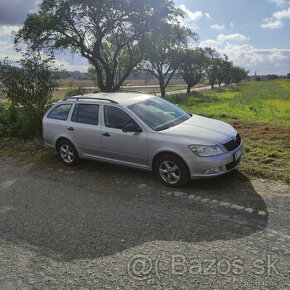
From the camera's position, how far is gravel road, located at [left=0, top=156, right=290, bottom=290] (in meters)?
3.06

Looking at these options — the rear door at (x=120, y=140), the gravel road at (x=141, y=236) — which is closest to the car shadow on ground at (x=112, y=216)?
the gravel road at (x=141, y=236)

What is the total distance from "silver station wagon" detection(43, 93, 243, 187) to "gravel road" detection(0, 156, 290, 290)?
16.9 inches

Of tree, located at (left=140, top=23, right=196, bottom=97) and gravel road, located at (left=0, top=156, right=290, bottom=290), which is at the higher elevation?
tree, located at (left=140, top=23, right=196, bottom=97)

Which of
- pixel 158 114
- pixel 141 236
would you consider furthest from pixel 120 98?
pixel 141 236

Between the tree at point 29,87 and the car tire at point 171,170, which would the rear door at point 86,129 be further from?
the tree at point 29,87

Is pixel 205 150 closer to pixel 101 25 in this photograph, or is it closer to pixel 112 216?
pixel 112 216

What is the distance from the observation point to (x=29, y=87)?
34.6 feet

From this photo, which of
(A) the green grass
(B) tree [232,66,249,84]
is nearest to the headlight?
(A) the green grass

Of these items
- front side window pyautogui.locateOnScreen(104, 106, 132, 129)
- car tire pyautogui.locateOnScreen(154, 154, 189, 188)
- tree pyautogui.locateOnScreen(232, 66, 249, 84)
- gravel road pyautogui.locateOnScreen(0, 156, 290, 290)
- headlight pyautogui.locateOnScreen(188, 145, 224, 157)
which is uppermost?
tree pyautogui.locateOnScreen(232, 66, 249, 84)

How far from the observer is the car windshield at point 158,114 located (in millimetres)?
5579

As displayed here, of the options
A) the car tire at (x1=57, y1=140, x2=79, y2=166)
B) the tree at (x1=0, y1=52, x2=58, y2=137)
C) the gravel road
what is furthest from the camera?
the tree at (x1=0, y1=52, x2=58, y2=137)

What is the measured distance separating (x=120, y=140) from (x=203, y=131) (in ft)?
5.24

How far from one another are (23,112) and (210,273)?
30.6 ft

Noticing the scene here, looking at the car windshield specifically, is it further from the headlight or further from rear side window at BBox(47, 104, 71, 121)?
rear side window at BBox(47, 104, 71, 121)
